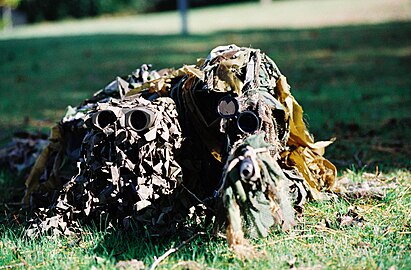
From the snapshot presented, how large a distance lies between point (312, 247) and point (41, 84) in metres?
7.70

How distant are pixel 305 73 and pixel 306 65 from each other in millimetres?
609

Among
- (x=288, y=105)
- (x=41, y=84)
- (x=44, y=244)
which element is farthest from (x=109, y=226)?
(x=41, y=84)

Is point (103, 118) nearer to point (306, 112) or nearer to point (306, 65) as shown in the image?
point (306, 112)

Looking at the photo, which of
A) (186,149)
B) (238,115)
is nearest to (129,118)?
(186,149)

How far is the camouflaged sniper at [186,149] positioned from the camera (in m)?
2.91

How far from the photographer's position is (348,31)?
1293 centimetres

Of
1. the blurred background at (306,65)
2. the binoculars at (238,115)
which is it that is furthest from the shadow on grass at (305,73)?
the binoculars at (238,115)

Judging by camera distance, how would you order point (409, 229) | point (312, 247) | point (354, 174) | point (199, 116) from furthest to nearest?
point (354, 174) < point (199, 116) < point (409, 229) < point (312, 247)

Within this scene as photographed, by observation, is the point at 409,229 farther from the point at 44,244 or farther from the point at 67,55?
the point at 67,55

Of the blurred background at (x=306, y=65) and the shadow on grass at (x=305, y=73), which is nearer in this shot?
the shadow on grass at (x=305, y=73)

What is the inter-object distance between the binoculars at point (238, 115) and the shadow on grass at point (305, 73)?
1.61 meters

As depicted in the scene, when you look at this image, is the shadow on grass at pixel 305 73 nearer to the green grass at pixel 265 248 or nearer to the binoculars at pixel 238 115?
the green grass at pixel 265 248

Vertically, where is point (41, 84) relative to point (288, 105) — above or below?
below

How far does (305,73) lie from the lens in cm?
915
